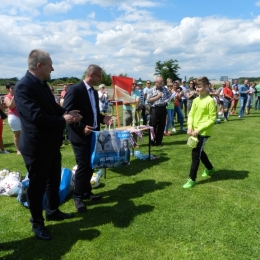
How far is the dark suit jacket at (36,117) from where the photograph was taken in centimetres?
299

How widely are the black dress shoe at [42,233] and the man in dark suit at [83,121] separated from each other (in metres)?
0.74

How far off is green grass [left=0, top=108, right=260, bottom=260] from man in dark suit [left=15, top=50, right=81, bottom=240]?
0.36 meters

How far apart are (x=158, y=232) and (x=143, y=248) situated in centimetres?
40

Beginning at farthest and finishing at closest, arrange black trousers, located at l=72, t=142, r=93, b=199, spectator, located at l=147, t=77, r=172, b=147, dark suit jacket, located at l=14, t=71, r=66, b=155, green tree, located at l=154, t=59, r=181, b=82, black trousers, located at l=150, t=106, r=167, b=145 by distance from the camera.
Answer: green tree, located at l=154, t=59, r=181, b=82
black trousers, located at l=150, t=106, r=167, b=145
spectator, located at l=147, t=77, r=172, b=147
black trousers, located at l=72, t=142, r=93, b=199
dark suit jacket, located at l=14, t=71, r=66, b=155

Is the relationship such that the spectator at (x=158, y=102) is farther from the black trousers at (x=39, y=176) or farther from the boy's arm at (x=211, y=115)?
the black trousers at (x=39, y=176)

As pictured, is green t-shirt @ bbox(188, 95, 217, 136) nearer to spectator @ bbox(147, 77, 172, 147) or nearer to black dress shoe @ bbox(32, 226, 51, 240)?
black dress shoe @ bbox(32, 226, 51, 240)

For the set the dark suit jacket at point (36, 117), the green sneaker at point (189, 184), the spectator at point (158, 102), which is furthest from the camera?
the spectator at point (158, 102)

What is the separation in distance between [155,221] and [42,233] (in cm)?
143

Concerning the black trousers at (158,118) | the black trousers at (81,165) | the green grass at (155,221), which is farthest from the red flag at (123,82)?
the black trousers at (81,165)

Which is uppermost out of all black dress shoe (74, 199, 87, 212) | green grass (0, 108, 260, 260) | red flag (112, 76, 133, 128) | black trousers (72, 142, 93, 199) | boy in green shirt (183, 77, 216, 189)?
red flag (112, 76, 133, 128)

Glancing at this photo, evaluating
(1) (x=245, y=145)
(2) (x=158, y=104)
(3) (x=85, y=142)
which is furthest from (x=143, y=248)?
(1) (x=245, y=145)

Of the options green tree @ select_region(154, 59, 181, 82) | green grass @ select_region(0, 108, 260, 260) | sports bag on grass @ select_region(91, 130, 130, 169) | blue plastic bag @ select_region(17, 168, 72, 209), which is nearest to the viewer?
green grass @ select_region(0, 108, 260, 260)

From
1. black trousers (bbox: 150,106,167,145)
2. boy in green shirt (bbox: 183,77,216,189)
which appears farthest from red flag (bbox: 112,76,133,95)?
boy in green shirt (bbox: 183,77,216,189)

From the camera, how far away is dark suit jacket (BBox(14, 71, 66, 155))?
9.80 feet
